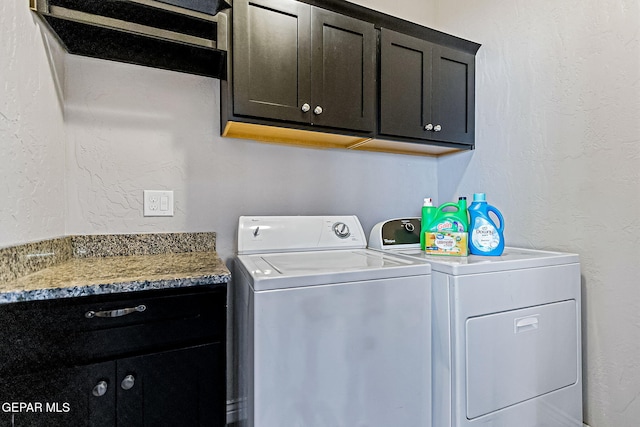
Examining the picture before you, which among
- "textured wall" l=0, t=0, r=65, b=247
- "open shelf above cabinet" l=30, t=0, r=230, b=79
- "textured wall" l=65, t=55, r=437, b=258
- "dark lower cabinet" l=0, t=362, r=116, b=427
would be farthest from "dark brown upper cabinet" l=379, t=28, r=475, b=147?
"dark lower cabinet" l=0, t=362, r=116, b=427

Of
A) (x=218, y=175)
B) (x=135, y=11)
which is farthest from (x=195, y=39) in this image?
(x=218, y=175)

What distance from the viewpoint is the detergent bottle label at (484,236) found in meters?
1.50

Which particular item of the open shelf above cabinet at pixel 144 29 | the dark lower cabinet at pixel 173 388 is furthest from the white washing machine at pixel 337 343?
the open shelf above cabinet at pixel 144 29

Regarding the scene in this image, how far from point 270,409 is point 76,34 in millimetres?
1614

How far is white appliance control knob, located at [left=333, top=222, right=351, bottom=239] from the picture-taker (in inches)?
70.9

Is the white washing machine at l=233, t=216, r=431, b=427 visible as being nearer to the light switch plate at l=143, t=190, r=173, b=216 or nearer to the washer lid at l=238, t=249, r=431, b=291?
the washer lid at l=238, t=249, r=431, b=291

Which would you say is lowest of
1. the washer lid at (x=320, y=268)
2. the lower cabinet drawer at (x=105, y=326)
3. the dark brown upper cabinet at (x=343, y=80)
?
the lower cabinet drawer at (x=105, y=326)

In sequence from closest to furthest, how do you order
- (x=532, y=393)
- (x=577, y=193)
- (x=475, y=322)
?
(x=475, y=322)
(x=532, y=393)
(x=577, y=193)

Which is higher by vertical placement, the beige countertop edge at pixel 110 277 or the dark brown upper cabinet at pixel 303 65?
the dark brown upper cabinet at pixel 303 65

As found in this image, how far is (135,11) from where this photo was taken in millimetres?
1310

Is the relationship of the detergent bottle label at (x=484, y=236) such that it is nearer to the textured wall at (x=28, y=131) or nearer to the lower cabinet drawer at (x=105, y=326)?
the lower cabinet drawer at (x=105, y=326)

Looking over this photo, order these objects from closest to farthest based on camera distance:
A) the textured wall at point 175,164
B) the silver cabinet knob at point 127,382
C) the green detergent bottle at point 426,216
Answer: the silver cabinet knob at point 127,382, the textured wall at point 175,164, the green detergent bottle at point 426,216

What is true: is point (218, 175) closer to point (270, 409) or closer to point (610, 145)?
point (270, 409)

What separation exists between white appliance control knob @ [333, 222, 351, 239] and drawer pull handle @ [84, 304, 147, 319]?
3.45ft
